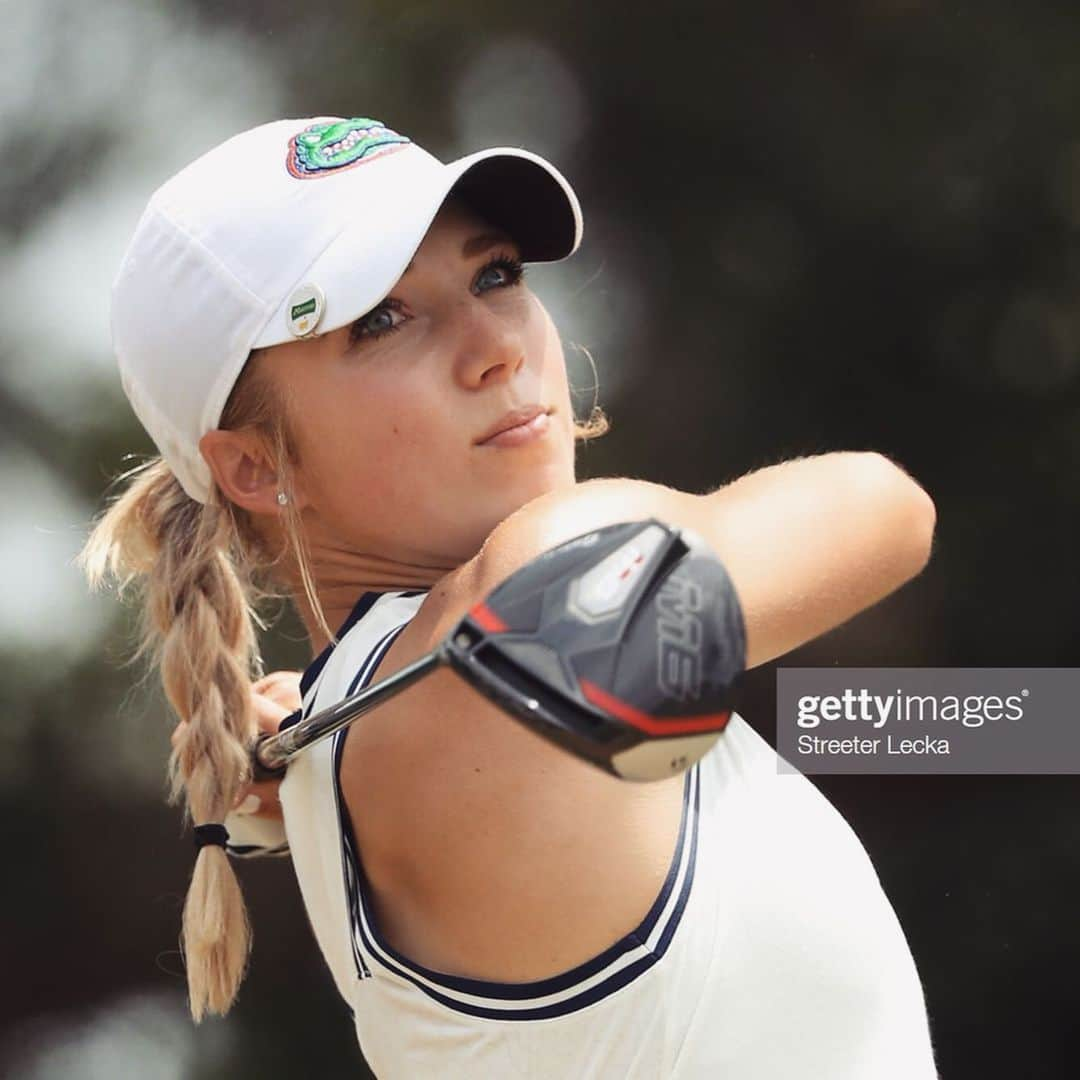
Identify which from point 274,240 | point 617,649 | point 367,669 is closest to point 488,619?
point 617,649

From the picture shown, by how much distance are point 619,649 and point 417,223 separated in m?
0.58

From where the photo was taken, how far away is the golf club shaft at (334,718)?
90cm

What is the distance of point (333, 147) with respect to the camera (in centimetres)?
141

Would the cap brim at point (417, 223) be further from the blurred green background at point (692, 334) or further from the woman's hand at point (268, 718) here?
the blurred green background at point (692, 334)

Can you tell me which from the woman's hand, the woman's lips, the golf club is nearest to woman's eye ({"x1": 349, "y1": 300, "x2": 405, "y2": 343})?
the woman's lips

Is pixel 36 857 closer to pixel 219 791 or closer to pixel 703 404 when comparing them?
pixel 703 404

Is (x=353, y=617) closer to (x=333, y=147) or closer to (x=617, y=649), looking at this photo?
(x=333, y=147)

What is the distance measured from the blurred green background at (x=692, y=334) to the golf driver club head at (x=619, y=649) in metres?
2.28

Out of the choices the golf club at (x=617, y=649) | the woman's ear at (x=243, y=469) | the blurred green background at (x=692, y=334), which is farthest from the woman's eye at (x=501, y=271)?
the blurred green background at (x=692, y=334)

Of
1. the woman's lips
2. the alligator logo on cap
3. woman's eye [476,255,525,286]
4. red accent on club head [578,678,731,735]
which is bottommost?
the woman's lips

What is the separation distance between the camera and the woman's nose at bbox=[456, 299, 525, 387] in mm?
1345

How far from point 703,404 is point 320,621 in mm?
1847

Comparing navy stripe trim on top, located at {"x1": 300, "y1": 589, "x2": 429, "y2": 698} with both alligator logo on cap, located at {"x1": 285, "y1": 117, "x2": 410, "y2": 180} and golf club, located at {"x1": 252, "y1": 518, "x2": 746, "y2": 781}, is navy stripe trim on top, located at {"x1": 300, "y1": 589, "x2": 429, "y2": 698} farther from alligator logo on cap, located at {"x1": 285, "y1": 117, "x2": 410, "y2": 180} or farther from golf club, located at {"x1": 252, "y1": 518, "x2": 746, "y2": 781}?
golf club, located at {"x1": 252, "y1": 518, "x2": 746, "y2": 781}

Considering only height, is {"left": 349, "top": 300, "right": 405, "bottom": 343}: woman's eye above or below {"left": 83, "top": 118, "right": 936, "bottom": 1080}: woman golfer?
above
